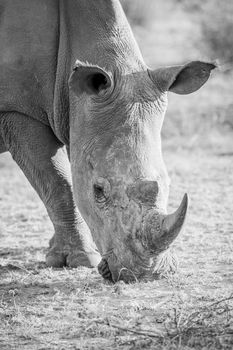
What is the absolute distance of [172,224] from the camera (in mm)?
5355

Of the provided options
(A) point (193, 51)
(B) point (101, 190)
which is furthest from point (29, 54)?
(A) point (193, 51)

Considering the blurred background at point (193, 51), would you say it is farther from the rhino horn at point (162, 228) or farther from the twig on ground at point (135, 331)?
the twig on ground at point (135, 331)

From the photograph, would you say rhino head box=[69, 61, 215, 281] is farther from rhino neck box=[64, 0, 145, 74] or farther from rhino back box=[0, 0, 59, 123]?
rhino back box=[0, 0, 59, 123]

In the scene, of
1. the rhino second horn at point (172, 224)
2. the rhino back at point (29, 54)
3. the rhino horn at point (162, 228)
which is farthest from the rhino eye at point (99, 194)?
the rhino back at point (29, 54)

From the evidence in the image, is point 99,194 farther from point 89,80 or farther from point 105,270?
point 89,80

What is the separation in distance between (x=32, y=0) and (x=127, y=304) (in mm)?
2622

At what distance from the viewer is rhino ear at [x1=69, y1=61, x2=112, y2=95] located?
597cm

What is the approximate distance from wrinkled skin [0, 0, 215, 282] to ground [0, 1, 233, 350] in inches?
11.3

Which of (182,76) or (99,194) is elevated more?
(182,76)

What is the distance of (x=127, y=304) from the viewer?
18.9 feet

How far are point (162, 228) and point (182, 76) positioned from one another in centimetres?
146

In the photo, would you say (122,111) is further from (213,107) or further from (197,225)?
(213,107)

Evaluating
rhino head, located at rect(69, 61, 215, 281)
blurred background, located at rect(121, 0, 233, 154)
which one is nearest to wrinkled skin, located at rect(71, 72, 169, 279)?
rhino head, located at rect(69, 61, 215, 281)

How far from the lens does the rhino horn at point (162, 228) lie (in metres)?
5.32
